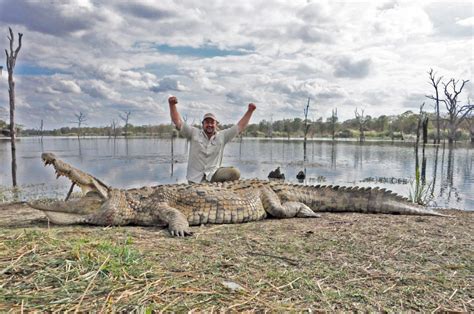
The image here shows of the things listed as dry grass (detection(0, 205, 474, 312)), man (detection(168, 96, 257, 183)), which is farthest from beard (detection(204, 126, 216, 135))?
dry grass (detection(0, 205, 474, 312))

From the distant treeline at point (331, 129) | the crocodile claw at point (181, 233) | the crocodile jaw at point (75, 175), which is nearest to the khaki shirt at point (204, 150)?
the crocodile jaw at point (75, 175)

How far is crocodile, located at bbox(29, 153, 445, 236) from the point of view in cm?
457

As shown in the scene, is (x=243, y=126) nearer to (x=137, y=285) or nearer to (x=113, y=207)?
(x=113, y=207)

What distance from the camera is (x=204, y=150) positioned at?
663 cm

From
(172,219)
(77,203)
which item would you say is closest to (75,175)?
(77,203)

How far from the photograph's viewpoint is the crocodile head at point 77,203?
14.6 ft

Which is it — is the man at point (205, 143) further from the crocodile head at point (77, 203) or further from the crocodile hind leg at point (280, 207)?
the crocodile head at point (77, 203)

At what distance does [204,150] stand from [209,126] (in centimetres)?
46

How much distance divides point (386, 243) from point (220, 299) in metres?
2.35

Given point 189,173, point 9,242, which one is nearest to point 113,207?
point 9,242

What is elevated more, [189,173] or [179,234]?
[189,173]

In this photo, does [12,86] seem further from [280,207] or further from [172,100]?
[280,207]

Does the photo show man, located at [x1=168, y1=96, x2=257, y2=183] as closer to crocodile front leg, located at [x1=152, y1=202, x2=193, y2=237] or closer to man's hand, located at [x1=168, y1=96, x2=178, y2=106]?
man's hand, located at [x1=168, y1=96, x2=178, y2=106]

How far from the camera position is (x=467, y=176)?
52.8ft
